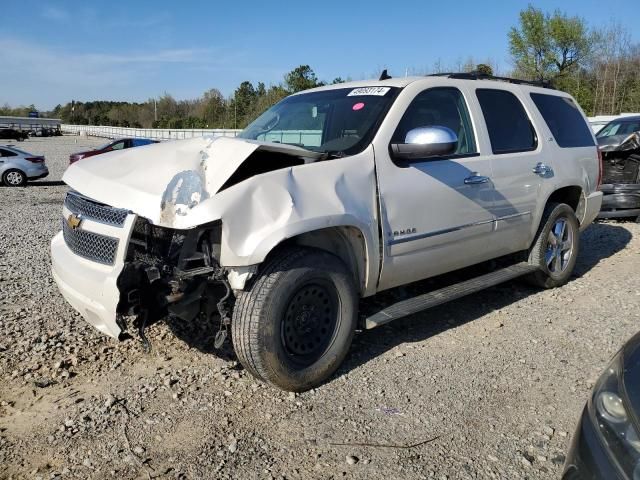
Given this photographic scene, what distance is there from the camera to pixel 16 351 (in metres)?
4.01

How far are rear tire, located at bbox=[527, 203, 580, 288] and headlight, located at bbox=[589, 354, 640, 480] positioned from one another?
3.34 m

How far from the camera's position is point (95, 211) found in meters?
3.39

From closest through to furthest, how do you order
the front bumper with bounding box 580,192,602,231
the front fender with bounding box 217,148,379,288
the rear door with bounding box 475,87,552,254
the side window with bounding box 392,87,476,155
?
the front fender with bounding box 217,148,379,288, the side window with bounding box 392,87,476,155, the rear door with bounding box 475,87,552,254, the front bumper with bounding box 580,192,602,231

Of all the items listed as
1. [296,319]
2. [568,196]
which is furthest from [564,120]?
[296,319]

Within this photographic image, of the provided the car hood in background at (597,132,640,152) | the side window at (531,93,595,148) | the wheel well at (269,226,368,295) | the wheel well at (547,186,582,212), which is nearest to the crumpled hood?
the wheel well at (269,226,368,295)

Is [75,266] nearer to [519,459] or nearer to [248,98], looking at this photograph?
[519,459]

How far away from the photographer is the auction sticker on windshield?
413 centimetres

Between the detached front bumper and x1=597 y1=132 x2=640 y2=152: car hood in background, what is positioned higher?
x1=597 y1=132 x2=640 y2=152: car hood in background

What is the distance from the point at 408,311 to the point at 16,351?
9.33ft

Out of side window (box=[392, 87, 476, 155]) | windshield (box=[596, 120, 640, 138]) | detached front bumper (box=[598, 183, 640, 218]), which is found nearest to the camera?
side window (box=[392, 87, 476, 155])

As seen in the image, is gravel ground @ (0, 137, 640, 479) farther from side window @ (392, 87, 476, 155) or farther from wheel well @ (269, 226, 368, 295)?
side window @ (392, 87, 476, 155)

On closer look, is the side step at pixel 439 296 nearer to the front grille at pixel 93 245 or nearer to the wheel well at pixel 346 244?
the wheel well at pixel 346 244

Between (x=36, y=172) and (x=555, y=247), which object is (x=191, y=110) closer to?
(x=36, y=172)

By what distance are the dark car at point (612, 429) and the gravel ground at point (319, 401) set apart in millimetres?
883
